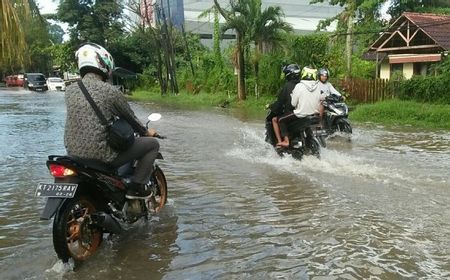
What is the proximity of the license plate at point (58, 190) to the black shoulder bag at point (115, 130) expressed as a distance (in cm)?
60

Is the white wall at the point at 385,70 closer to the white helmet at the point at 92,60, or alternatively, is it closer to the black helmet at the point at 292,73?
the black helmet at the point at 292,73

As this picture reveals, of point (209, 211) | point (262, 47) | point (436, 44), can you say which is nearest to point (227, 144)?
point (209, 211)

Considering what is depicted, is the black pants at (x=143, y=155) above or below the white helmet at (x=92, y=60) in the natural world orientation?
below

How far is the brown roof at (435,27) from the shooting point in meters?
27.8

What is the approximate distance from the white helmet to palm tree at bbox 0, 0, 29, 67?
8.31ft

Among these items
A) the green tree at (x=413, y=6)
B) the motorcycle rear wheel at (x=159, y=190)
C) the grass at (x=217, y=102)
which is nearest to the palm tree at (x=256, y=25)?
the grass at (x=217, y=102)

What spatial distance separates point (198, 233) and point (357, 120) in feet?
45.3

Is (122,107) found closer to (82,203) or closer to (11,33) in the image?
(82,203)

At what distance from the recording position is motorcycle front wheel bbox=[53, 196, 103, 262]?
13.9 feet

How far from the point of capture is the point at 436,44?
28.1 m

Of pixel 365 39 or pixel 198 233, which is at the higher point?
pixel 365 39

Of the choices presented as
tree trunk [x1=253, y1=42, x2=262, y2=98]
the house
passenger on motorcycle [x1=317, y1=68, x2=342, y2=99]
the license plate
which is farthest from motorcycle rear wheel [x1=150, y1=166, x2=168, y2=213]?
the house

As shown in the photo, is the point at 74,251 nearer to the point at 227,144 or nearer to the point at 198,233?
the point at 198,233

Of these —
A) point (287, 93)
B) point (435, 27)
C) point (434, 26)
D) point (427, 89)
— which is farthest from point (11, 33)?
point (435, 27)
